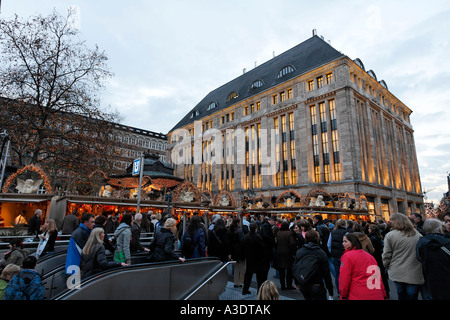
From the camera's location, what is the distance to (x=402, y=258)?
4348 millimetres

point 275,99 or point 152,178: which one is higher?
point 275,99

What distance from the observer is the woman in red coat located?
3.52 m

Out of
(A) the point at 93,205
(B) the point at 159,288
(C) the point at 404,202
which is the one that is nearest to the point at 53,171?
(A) the point at 93,205

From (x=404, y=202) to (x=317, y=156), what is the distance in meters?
17.3

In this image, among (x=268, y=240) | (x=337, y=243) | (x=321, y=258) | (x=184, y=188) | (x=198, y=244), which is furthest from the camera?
(x=184, y=188)

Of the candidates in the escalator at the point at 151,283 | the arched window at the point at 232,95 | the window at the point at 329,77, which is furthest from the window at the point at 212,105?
the escalator at the point at 151,283

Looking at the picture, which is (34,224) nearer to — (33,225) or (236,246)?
(33,225)

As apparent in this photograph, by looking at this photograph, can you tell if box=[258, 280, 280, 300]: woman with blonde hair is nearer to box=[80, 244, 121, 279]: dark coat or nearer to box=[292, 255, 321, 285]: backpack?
box=[292, 255, 321, 285]: backpack

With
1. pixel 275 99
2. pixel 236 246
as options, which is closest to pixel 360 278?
pixel 236 246

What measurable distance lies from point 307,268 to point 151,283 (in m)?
2.96

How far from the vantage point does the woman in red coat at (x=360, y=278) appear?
3.52 meters

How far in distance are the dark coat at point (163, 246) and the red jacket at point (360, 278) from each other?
11.4ft

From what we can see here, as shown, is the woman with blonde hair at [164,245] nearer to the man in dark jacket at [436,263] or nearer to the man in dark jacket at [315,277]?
the man in dark jacket at [315,277]
